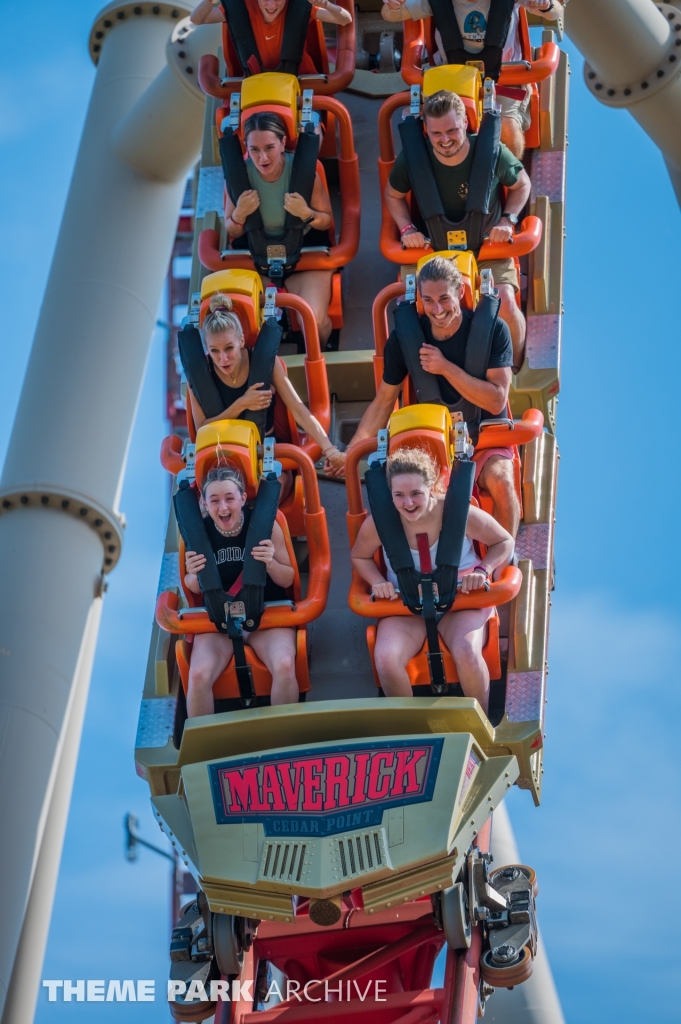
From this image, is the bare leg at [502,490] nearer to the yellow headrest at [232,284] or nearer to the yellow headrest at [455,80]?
the yellow headrest at [232,284]

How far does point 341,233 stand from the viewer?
896 centimetres

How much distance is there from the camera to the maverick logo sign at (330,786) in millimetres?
6664

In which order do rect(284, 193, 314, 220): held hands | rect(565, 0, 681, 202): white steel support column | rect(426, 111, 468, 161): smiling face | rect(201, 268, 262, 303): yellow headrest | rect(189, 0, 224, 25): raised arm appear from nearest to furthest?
1. rect(201, 268, 262, 303): yellow headrest
2. rect(426, 111, 468, 161): smiling face
3. rect(284, 193, 314, 220): held hands
4. rect(189, 0, 224, 25): raised arm
5. rect(565, 0, 681, 202): white steel support column

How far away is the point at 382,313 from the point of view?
830 centimetres

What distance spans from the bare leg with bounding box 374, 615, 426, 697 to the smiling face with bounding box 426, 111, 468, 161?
6.91 feet

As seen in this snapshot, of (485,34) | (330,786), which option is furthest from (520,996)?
(485,34)

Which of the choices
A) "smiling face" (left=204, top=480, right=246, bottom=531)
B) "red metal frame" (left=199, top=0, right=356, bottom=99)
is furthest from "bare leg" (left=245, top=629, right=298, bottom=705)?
"red metal frame" (left=199, top=0, right=356, bottom=99)

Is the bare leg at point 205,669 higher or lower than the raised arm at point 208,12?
lower

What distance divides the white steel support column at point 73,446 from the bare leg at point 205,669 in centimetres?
218

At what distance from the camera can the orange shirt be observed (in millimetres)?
9211

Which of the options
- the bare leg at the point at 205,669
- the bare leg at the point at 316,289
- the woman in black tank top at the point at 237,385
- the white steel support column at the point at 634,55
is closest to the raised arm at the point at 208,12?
the bare leg at the point at 316,289

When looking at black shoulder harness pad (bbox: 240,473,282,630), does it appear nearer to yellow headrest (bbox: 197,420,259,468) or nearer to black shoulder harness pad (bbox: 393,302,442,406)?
yellow headrest (bbox: 197,420,259,468)

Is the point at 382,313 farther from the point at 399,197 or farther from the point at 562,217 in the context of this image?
the point at 562,217

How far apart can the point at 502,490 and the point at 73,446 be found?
319cm
